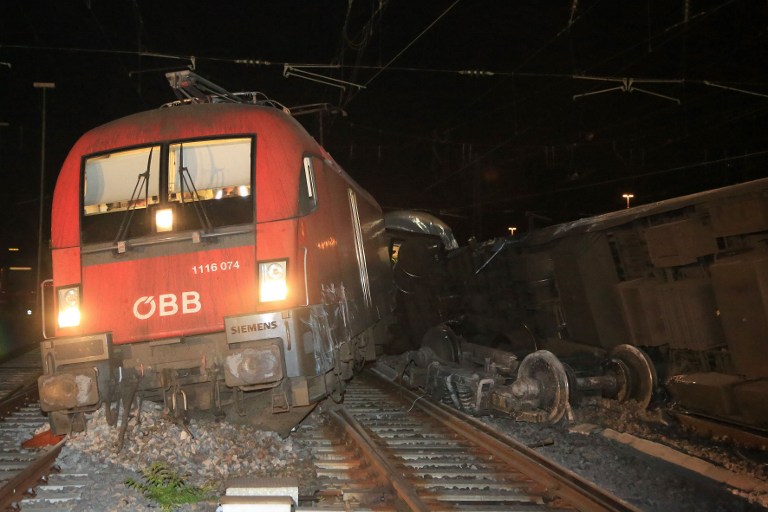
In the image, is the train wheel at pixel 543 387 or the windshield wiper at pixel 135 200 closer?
the windshield wiper at pixel 135 200

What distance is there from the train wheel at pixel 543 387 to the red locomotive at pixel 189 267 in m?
2.30

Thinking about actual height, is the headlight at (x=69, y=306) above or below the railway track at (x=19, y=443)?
above

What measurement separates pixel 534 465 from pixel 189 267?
3559mm

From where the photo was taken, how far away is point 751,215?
5.69m

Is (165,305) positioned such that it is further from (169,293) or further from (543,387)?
(543,387)

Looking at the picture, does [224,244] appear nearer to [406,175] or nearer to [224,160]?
[224,160]

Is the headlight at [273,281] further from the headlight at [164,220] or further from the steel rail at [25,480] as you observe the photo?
the steel rail at [25,480]

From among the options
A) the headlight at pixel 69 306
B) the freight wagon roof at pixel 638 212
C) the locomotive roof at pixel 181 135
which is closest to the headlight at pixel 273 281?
the locomotive roof at pixel 181 135

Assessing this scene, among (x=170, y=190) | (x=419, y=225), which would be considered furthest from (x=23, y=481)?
(x=419, y=225)

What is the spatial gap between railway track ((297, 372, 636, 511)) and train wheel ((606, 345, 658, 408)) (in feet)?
6.24

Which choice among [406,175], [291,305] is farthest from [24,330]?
[291,305]

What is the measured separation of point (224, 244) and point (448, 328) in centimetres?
598

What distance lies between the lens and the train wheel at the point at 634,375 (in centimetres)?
716

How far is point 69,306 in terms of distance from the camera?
5.89 m
